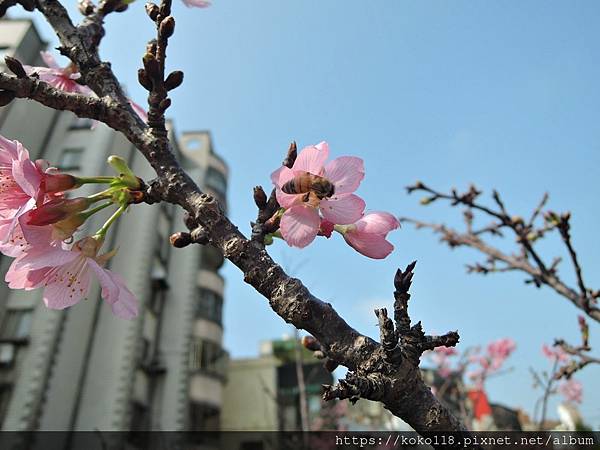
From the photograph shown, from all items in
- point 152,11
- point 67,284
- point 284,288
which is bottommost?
point 284,288

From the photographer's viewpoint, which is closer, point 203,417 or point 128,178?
point 128,178

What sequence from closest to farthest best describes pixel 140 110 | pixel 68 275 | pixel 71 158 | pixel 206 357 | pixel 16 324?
pixel 68 275, pixel 140 110, pixel 16 324, pixel 71 158, pixel 206 357

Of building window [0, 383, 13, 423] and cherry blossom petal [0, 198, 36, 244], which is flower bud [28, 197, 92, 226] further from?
building window [0, 383, 13, 423]

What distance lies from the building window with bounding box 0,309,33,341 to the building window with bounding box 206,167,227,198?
31.2ft

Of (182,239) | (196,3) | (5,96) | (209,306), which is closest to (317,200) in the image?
(182,239)

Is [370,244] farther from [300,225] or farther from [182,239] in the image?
[182,239]

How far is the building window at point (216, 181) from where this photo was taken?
19358 mm

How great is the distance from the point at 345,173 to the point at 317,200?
0.33ft

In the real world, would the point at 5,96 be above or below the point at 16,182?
above

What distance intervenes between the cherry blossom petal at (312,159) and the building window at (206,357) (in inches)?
614

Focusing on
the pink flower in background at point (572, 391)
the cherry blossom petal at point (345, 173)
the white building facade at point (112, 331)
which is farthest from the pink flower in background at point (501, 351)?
the cherry blossom petal at point (345, 173)

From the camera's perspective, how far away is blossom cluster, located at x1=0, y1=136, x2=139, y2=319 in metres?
0.96

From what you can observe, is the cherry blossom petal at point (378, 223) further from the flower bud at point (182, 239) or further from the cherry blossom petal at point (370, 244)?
the flower bud at point (182, 239)

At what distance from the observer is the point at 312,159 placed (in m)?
0.98
